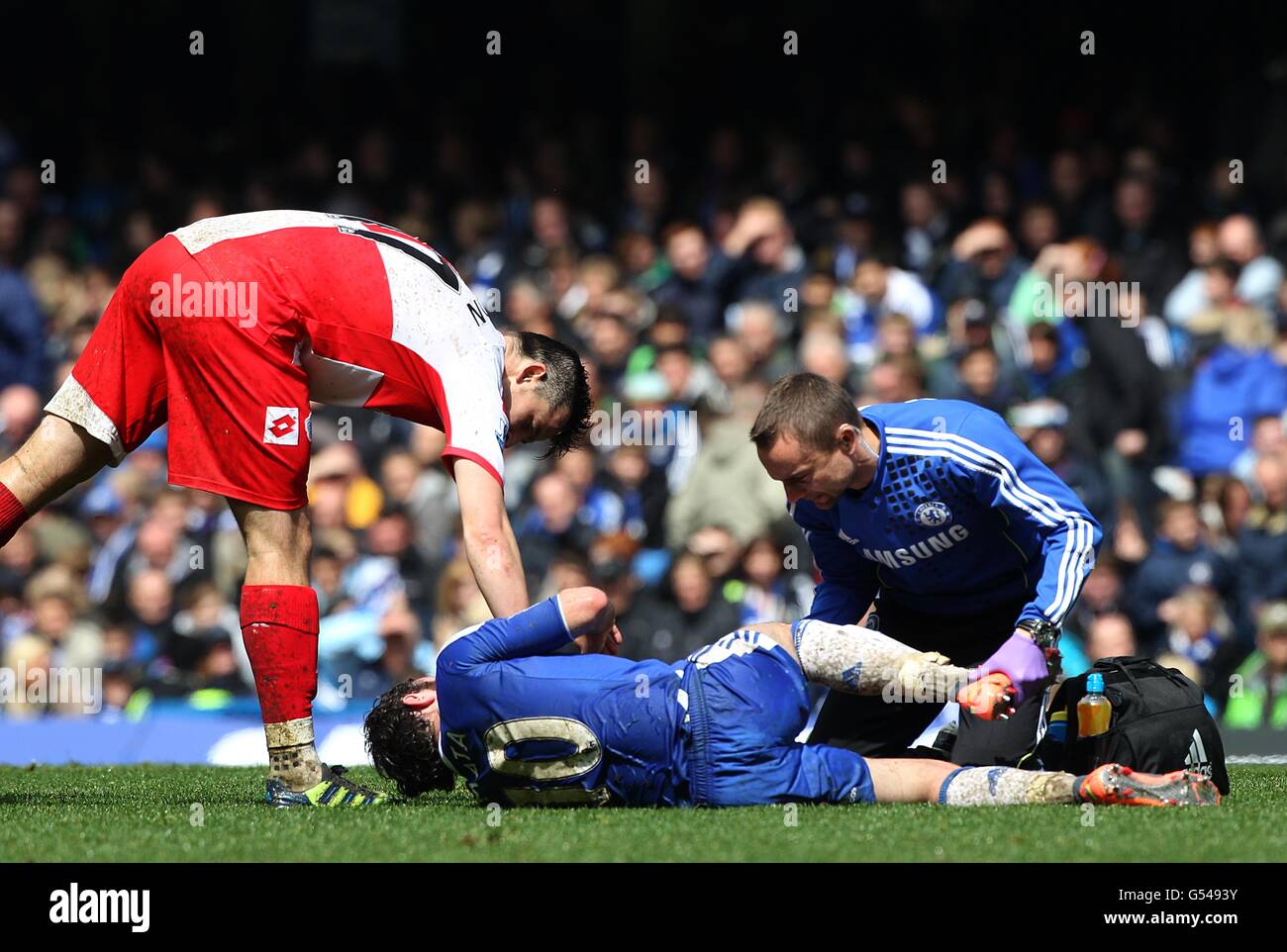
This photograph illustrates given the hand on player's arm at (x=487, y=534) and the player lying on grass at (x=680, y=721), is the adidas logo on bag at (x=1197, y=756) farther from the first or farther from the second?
Answer: the hand on player's arm at (x=487, y=534)

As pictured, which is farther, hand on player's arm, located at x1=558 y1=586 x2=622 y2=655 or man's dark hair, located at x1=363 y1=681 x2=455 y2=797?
man's dark hair, located at x1=363 y1=681 x2=455 y2=797

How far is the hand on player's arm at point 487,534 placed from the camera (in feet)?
15.7

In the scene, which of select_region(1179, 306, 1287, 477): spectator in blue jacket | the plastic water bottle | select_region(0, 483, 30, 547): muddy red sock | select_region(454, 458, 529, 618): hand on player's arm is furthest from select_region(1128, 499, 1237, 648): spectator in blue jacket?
select_region(0, 483, 30, 547): muddy red sock

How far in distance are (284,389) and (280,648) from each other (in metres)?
0.73

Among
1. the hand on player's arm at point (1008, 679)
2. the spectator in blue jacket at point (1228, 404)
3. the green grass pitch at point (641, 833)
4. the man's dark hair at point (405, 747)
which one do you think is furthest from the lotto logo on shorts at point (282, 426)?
the spectator in blue jacket at point (1228, 404)

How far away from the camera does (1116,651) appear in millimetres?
8883

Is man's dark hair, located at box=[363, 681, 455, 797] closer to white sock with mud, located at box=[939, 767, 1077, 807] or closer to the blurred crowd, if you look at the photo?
white sock with mud, located at box=[939, 767, 1077, 807]

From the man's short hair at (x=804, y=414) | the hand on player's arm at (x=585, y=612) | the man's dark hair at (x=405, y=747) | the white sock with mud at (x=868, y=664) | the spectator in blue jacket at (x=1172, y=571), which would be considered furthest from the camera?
the spectator in blue jacket at (x=1172, y=571)

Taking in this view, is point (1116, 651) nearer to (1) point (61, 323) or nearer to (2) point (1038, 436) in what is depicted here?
(2) point (1038, 436)

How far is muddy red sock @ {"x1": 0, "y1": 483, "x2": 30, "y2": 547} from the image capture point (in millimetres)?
5000

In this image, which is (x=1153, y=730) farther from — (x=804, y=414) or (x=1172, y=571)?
(x=1172, y=571)

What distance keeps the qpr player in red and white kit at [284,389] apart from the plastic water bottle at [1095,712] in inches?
69.3

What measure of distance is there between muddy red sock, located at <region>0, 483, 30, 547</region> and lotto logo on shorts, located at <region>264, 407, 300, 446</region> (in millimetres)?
791

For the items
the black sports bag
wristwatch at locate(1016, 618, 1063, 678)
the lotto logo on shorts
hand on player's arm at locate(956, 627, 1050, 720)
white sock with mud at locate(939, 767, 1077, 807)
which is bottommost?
white sock with mud at locate(939, 767, 1077, 807)
